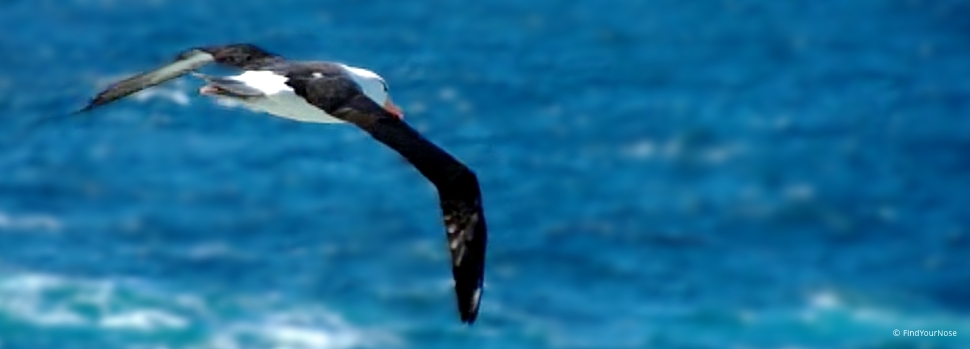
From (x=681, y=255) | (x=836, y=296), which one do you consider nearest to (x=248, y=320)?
(x=681, y=255)

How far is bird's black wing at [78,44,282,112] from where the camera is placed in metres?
8.81

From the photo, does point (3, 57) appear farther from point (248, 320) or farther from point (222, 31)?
point (248, 320)

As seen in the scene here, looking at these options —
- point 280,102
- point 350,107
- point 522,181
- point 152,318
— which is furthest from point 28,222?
point 350,107

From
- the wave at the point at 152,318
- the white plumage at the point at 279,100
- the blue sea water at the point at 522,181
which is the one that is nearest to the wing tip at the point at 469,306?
the white plumage at the point at 279,100

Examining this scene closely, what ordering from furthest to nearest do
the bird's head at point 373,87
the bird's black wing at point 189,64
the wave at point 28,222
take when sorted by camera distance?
the wave at point 28,222 < the bird's black wing at point 189,64 < the bird's head at point 373,87

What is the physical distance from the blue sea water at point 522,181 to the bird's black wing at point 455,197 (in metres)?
5.93

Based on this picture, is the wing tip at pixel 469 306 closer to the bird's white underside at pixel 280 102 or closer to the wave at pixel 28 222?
the bird's white underside at pixel 280 102

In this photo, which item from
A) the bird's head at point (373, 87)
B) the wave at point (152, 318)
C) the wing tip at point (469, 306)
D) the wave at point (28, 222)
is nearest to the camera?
the wing tip at point (469, 306)

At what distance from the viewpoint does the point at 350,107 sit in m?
7.98

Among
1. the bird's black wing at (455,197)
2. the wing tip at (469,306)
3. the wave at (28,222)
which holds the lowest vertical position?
the wing tip at (469,306)

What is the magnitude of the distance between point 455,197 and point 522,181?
7498 mm

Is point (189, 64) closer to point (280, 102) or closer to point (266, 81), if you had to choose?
point (266, 81)

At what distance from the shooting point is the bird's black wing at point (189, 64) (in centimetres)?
881

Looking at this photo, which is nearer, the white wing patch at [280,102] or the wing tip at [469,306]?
the wing tip at [469,306]
